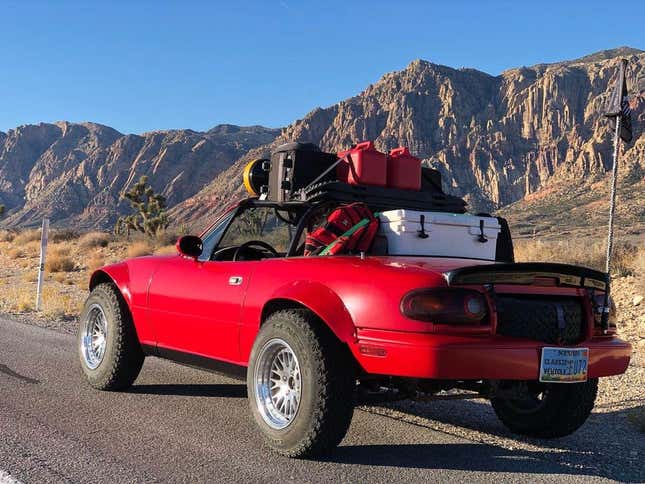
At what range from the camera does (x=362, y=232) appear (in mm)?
4477

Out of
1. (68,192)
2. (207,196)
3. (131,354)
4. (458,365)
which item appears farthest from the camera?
(68,192)

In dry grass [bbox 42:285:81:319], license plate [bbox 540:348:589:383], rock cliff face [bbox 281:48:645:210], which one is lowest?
dry grass [bbox 42:285:81:319]

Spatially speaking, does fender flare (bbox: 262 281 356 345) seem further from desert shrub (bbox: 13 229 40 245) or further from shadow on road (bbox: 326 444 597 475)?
desert shrub (bbox: 13 229 40 245)

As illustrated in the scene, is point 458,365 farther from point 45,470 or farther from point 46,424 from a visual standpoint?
point 46,424

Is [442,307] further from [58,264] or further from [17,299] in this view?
[58,264]

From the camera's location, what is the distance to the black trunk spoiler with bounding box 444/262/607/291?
3658 millimetres

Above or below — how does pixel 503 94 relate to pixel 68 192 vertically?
above

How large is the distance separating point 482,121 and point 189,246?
152933 millimetres

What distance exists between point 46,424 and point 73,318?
7378 mm

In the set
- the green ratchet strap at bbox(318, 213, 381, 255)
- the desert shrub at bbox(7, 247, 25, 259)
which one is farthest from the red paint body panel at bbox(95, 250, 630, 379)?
the desert shrub at bbox(7, 247, 25, 259)

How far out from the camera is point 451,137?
147 m

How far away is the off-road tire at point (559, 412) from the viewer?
458 cm

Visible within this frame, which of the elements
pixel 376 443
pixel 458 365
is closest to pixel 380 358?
pixel 458 365

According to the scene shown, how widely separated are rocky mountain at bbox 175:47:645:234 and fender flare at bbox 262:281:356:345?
A: 116562mm
